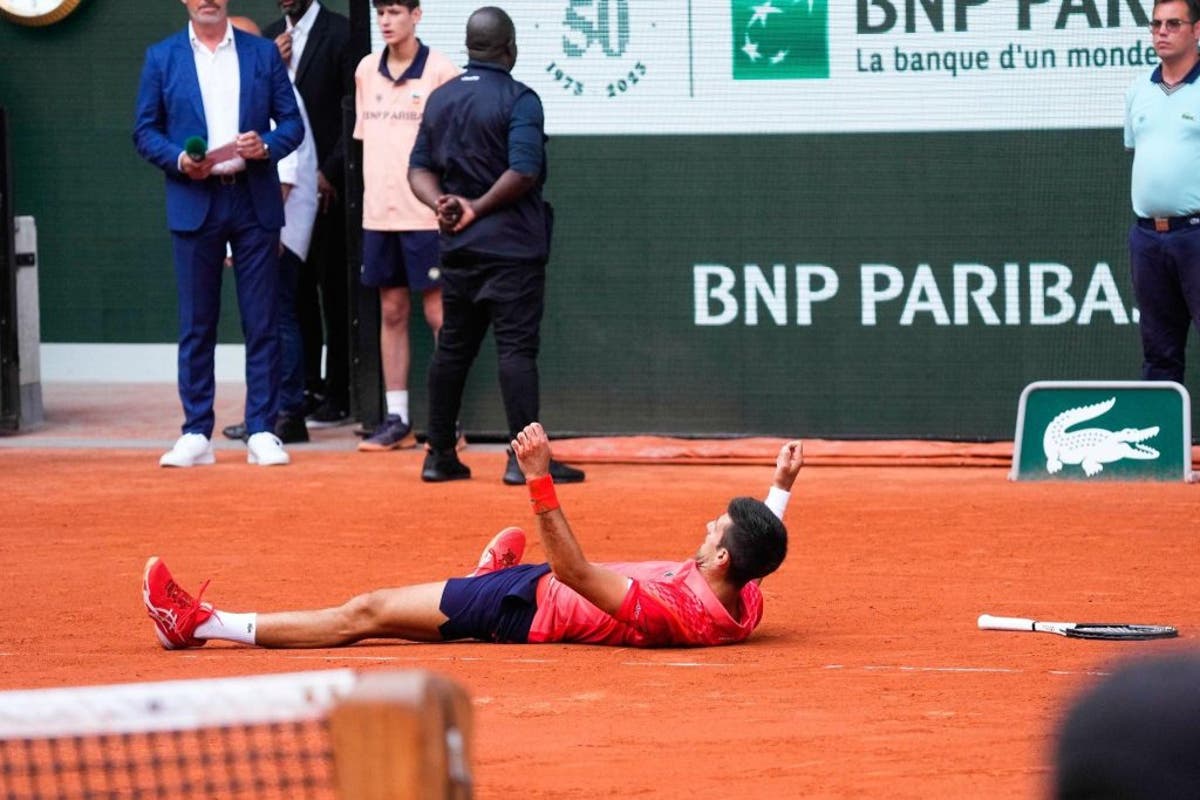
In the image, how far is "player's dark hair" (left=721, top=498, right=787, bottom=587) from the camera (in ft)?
20.6

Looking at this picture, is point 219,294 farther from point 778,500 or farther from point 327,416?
point 778,500

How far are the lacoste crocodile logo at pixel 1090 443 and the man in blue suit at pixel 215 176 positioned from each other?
4.13 m

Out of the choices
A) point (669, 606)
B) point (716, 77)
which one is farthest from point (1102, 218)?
point (669, 606)

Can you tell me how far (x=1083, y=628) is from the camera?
21.8 feet

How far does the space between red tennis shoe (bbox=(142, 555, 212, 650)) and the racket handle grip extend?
2.56 m

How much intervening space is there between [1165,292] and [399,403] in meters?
4.30

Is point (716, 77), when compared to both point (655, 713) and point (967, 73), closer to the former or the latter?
point (967, 73)

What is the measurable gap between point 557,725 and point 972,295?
6524 millimetres

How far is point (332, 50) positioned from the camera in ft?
40.5

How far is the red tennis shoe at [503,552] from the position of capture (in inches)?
279

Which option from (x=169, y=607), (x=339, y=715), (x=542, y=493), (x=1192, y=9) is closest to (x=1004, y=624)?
(x=542, y=493)

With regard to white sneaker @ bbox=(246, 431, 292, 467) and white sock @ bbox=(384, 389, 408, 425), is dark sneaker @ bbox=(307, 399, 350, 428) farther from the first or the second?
white sneaker @ bbox=(246, 431, 292, 467)

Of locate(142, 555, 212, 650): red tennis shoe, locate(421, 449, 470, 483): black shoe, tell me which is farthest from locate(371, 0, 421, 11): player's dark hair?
locate(142, 555, 212, 650): red tennis shoe

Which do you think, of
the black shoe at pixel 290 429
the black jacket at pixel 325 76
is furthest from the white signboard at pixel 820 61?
the black shoe at pixel 290 429
